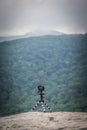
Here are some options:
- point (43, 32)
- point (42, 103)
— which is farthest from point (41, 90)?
point (43, 32)

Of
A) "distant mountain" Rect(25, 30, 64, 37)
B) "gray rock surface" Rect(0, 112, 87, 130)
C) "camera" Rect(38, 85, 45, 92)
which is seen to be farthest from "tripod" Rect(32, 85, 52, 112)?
"distant mountain" Rect(25, 30, 64, 37)

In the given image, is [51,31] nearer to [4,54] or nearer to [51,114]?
[4,54]

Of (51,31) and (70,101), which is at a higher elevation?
(51,31)

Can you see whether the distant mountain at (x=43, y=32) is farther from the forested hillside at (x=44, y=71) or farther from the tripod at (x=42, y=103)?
the tripod at (x=42, y=103)

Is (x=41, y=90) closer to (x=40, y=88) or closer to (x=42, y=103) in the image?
(x=40, y=88)

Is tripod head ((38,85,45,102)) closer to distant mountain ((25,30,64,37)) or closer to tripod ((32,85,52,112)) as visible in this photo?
tripod ((32,85,52,112))

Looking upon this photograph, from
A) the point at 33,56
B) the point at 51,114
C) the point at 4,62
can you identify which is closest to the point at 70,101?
the point at 51,114
